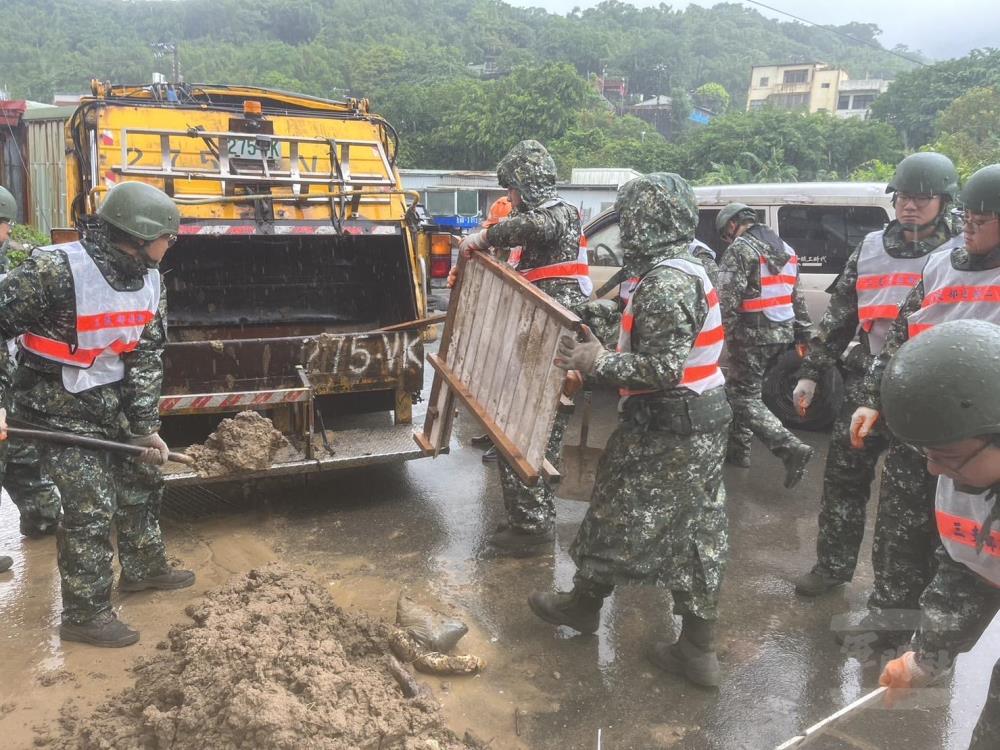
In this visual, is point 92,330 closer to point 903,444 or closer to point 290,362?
point 290,362

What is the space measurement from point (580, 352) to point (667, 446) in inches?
17.5

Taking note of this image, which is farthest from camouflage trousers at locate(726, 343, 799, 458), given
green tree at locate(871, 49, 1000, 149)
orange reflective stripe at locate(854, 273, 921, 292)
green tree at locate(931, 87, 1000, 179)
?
green tree at locate(871, 49, 1000, 149)

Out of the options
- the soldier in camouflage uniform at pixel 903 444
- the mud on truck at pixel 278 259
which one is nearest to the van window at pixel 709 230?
the mud on truck at pixel 278 259

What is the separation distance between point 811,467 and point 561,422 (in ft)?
7.35

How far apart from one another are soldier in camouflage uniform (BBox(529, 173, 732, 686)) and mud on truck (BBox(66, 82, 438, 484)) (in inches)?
67.6

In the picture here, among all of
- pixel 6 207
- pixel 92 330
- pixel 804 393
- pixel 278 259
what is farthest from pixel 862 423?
pixel 6 207

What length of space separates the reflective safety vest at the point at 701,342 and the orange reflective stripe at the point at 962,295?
0.76 m

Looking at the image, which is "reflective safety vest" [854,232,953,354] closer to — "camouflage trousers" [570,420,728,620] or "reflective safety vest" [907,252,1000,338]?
"reflective safety vest" [907,252,1000,338]

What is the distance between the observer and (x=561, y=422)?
156 inches

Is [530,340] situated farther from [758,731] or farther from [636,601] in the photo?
[758,731]

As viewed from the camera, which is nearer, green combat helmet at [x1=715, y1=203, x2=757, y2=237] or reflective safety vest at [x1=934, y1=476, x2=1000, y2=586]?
reflective safety vest at [x1=934, y1=476, x2=1000, y2=586]

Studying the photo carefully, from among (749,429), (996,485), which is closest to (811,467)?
(749,429)

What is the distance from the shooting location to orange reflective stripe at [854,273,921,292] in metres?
3.21

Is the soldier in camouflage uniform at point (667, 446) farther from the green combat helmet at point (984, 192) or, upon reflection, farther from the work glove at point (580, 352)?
the green combat helmet at point (984, 192)
